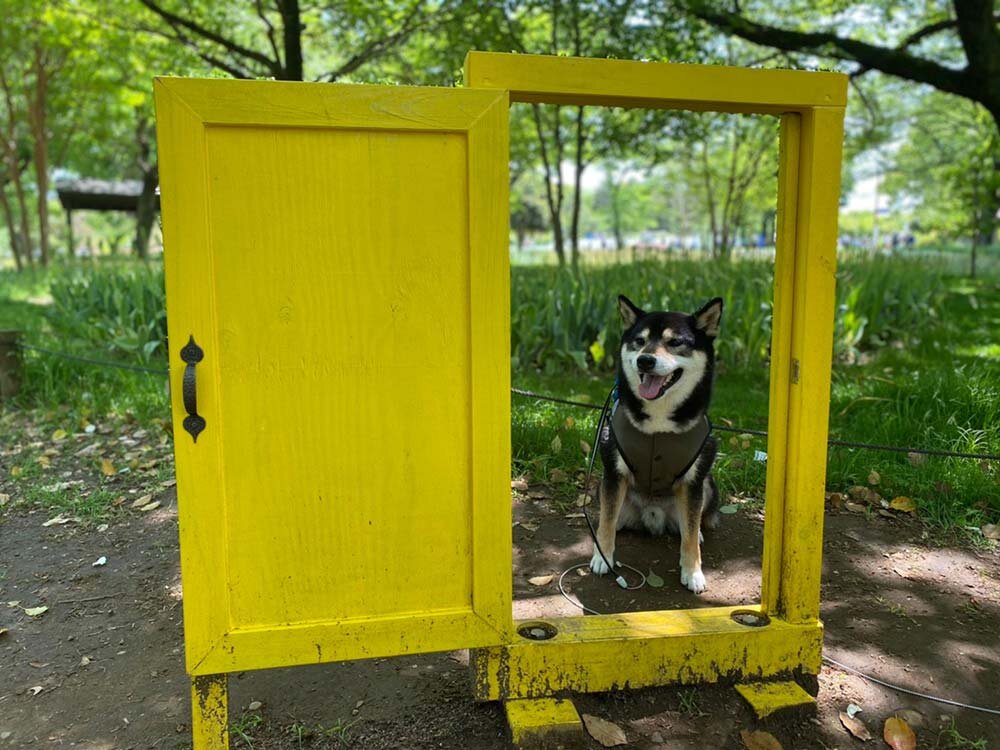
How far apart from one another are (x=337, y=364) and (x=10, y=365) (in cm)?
558

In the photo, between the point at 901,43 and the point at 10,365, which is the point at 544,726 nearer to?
the point at 10,365

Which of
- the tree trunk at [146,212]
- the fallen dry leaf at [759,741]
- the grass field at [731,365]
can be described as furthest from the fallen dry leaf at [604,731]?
the tree trunk at [146,212]

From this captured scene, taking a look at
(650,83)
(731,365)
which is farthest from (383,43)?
(650,83)

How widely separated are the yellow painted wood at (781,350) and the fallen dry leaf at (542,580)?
3.44 ft

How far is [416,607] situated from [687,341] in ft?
5.04

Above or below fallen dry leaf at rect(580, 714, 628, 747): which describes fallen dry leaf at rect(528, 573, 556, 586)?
above

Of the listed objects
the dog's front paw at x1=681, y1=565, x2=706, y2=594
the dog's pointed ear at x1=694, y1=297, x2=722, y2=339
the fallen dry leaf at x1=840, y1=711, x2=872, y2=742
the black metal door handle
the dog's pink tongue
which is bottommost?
the fallen dry leaf at x1=840, y1=711, x2=872, y2=742

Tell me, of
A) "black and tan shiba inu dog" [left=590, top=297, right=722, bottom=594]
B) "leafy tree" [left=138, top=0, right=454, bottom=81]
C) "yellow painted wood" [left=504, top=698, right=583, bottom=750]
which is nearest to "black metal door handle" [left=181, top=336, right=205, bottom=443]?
"yellow painted wood" [left=504, top=698, right=583, bottom=750]

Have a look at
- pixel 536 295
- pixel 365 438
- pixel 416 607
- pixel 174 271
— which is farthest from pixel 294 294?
pixel 536 295

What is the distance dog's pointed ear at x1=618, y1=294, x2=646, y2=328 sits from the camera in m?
3.27

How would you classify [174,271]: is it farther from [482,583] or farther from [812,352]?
[812,352]

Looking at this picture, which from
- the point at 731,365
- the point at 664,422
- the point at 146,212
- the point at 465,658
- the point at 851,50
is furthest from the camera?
the point at 146,212

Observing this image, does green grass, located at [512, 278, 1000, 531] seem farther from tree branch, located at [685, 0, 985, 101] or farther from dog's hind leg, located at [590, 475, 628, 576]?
tree branch, located at [685, 0, 985, 101]

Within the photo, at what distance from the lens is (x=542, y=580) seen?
3389mm
